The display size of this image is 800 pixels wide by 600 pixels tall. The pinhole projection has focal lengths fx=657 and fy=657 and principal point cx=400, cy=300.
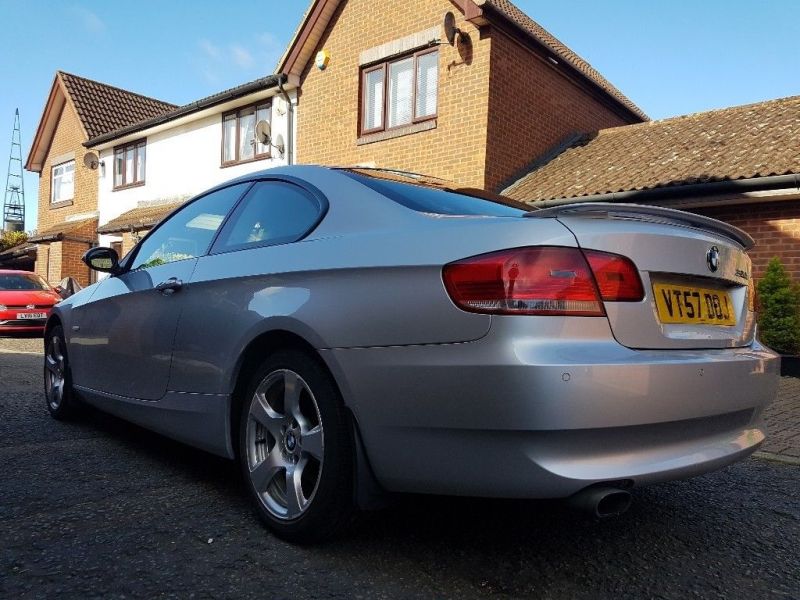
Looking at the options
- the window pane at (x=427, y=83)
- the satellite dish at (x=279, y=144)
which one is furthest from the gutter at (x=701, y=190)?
the satellite dish at (x=279, y=144)

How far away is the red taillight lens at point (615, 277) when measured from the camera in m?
1.98

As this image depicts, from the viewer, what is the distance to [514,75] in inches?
444

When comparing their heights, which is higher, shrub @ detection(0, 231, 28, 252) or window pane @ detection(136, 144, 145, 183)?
window pane @ detection(136, 144, 145, 183)

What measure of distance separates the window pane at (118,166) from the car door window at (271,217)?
18.0m

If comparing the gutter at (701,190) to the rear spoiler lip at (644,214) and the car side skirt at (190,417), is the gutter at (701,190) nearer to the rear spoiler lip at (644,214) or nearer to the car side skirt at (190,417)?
the rear spoiler lip at (644,214)

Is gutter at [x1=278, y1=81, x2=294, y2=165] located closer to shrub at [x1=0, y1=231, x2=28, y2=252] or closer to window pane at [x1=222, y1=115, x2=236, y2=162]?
window pane at [x1=222, y1=115, x2=236, y2=162]

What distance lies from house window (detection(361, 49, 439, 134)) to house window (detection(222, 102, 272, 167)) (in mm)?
3076

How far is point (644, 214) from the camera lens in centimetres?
228

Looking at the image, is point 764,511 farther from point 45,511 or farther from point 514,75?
point 514,75

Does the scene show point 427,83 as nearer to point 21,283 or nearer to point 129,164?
point 21,283

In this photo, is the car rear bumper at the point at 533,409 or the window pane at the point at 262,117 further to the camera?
the window pane at the point at 262,117

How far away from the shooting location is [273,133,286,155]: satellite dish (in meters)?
13.9

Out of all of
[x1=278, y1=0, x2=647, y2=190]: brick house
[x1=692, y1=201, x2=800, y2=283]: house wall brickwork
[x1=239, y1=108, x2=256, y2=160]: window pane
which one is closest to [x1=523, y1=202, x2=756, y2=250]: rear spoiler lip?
[x1=692, y1=201, x2=800, y2=283]: house wall brickwork

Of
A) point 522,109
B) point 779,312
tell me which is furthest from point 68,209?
point 779,312
